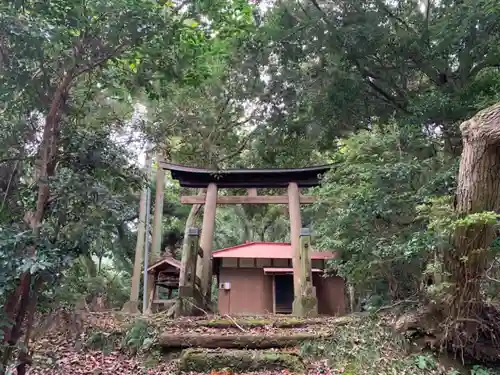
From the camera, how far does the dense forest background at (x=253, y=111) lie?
12.4 ft

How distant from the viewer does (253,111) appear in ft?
35.6

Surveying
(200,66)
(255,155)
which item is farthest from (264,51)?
(200,66)

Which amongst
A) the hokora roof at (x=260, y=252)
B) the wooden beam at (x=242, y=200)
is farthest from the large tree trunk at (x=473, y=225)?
the hokora roof at (x=260, y=252)

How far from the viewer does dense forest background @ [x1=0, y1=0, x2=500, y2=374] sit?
379 cm

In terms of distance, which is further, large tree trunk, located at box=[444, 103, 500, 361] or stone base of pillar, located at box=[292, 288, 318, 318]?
stone base of pillar, located at box=[292, 288, 318, 318]

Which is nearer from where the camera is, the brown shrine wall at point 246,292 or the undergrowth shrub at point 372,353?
the undergrowth shrub at point 372,353

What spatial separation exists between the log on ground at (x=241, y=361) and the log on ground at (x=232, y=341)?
366 mm

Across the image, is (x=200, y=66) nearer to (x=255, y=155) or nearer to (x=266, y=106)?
(x=266, y=106)

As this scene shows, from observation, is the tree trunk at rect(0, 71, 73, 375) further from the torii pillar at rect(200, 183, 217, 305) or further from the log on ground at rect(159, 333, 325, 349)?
the torii pillar at rect(200, 183, 217, 305)

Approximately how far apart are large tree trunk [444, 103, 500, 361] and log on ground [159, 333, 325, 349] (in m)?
1.83

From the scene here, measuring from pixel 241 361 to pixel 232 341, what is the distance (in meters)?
0.54

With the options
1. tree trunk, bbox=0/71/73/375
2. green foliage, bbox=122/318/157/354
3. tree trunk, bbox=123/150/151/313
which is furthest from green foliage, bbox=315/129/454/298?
tree trunk, bbox=123/150/151/313

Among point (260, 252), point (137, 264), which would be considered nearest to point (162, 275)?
point (137, 264)

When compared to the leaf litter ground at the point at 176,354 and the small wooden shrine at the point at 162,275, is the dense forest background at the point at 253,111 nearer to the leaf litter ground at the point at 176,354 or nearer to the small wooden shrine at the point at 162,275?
the leaf litter ground at the point at 176,354
